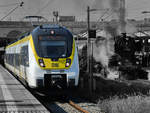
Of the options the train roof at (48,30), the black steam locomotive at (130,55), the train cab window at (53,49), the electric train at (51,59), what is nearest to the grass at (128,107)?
the electric train at (51,59)

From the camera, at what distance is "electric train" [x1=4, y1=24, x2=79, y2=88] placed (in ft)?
40.1

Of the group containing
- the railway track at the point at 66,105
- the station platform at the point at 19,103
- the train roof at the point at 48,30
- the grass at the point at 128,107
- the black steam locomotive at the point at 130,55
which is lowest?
the railway track at the point at 66,105

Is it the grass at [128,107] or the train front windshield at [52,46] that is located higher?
the train front windshield at [52,46]

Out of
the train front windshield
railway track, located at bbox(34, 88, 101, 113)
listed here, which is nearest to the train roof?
the train front windshield

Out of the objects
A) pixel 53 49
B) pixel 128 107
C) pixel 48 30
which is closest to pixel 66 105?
pixel 53 49

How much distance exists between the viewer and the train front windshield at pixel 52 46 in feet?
41.2

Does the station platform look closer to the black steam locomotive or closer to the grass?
the grass

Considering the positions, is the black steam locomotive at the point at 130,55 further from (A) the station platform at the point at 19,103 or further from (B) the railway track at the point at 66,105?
(A) the station platform at the point at 19,103

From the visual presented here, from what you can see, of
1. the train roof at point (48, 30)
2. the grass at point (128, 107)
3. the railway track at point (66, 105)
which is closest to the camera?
the grass at point (128, 107)

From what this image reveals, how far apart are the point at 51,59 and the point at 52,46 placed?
677mm

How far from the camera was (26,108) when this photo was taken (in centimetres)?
939

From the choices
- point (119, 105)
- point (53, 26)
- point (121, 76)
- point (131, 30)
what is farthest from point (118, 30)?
point (119, 105)

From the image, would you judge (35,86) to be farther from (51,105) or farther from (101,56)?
(101,56)

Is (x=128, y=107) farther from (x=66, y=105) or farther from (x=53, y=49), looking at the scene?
(x=53, y=49)
